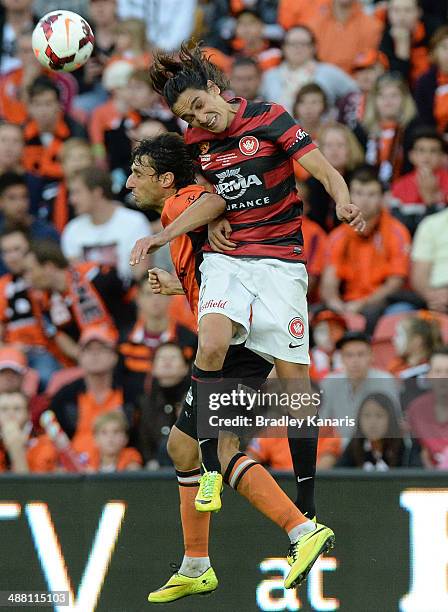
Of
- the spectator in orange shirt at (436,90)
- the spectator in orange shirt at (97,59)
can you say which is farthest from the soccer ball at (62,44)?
the spectator in orange shirt at (97,59)

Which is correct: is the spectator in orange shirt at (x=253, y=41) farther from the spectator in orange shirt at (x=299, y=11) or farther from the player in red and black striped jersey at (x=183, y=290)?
the player in red and black striped jersey at (x=183, y=290)

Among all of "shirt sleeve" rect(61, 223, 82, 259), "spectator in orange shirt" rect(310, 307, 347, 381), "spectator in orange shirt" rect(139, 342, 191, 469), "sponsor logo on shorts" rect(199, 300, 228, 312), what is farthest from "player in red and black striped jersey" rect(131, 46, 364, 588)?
"shirt sleeve" rect(61, 223, 82, 259)

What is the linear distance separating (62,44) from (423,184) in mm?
4275

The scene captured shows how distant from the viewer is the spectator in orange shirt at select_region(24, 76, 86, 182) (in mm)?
12359

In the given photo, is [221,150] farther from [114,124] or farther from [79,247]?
[114,124]

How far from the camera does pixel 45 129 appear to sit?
12.5 meters

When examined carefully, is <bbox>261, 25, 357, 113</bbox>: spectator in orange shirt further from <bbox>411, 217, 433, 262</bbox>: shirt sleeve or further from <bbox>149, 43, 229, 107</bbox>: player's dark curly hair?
<bbox>149, 43, 229, 107</bbox>: player's dark curly hair

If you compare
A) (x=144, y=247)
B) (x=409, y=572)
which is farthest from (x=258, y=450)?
(x=144, y=247)

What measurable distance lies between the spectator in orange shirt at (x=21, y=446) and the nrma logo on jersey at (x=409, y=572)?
2400 millimetres

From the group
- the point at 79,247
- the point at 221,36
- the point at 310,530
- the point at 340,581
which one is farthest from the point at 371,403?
the point at 221,36

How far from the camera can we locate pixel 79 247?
11.2 metres

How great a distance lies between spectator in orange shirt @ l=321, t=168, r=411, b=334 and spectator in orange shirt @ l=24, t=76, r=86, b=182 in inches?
116

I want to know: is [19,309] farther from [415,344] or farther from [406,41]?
[406,41]

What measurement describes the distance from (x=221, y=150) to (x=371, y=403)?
8.51 ft
